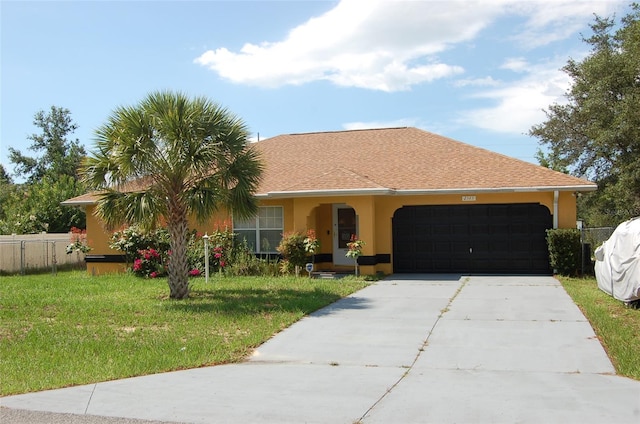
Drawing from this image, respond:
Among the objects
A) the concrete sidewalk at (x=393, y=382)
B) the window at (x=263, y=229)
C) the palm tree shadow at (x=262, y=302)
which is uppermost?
the window at (x=263, y=229)

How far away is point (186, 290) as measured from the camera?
13.5 metres

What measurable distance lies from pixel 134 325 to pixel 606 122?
80.7 feet

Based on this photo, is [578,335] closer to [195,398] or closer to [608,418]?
[608,418]

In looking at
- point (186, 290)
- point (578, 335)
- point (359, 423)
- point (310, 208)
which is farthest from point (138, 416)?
point (310, 208)

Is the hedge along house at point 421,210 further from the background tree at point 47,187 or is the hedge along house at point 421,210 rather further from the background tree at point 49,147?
the background tree at point 49,147

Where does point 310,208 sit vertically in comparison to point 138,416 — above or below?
above

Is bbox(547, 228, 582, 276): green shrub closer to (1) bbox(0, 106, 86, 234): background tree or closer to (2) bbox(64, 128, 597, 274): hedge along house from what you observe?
(2) bbox(64, 128, 597, 274): hedge along house

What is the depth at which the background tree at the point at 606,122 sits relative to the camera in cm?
2583

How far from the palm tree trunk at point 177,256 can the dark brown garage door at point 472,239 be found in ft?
26.0

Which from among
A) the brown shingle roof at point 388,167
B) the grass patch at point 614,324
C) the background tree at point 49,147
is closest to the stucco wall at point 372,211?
the brown shingle roof at point 388,167

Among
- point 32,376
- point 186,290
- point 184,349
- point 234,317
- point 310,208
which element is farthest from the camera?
point 310,208

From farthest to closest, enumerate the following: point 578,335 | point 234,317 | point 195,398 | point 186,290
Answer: point 186,290 < point 234,317 < point 578,335 < point 195,398

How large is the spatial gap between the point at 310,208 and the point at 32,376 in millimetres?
11665

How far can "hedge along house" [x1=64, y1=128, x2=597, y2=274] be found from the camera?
17.8 m
